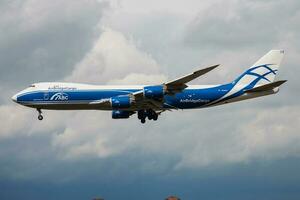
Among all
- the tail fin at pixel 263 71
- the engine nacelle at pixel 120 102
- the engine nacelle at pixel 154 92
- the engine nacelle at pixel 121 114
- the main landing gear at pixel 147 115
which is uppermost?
the tail fin at pixel 263 71

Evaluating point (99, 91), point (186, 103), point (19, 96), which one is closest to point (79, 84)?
point (99, 91)

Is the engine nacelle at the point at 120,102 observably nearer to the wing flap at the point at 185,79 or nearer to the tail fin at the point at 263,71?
the wing flap at the point at 185,79

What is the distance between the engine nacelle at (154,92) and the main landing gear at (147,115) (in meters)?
5.77

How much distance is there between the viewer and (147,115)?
275 ft

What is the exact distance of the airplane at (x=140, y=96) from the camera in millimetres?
78562

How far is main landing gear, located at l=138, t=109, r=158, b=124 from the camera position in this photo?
83750 millimetres

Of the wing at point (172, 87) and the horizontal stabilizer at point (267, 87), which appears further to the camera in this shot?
the horizontal stabilizer at point (267, 87)

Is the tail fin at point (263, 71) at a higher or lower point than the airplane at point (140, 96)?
higher

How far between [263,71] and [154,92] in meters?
19.3

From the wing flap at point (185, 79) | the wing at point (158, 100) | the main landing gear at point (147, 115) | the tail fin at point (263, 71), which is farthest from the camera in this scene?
the tail fin at point (263, 71)

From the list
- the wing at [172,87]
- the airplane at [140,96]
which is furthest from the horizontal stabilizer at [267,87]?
the wing at [172,87]

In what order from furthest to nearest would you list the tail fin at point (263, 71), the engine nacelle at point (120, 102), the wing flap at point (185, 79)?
1. the tail fin at point (263, 71)
2. the engine nacelle at point (120, 102)
3. the wing flap at point (185, 79)

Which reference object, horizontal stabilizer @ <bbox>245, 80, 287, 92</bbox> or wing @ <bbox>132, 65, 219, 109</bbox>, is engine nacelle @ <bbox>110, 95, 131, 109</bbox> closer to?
wing @ <bbox>132, 65, 219, 109</bbox>

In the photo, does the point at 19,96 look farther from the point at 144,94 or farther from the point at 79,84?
the point at 144,94
